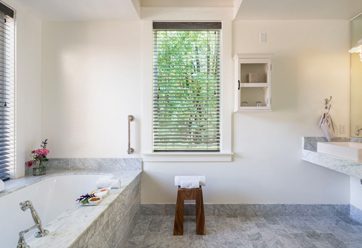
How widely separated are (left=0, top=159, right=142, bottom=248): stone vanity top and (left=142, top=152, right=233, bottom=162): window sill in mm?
177

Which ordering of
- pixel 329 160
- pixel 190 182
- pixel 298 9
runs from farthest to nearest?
pixel 298 9
pixel 190 182
pixel 329 160

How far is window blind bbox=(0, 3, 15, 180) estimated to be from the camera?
2.26 m

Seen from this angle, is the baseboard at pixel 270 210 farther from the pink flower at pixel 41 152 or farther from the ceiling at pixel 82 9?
the ceiling at pixel 82 9

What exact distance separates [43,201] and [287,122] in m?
2.75

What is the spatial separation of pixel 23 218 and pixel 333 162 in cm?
283

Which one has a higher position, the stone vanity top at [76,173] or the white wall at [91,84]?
the white wall at [91,84]

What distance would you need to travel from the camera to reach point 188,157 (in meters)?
2.76

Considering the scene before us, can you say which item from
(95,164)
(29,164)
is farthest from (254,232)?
(29,164)

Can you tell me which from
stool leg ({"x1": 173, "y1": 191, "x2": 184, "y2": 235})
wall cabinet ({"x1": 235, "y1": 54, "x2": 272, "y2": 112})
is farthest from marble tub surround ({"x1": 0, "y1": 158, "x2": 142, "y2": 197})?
wall cabinet ({"x1": 235, "y1": 54, "x2": 272, "y2": 112})

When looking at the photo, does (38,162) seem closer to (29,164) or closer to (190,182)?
(29,164)

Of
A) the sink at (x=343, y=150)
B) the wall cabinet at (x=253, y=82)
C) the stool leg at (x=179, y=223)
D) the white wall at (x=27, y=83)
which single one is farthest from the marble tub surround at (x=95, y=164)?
the sink at (x=343, y=150)

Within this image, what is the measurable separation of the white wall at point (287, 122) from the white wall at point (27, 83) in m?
1.51

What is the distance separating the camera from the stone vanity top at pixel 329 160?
200cm

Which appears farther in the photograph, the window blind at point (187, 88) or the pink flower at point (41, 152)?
the window blind at point (187, 88)
